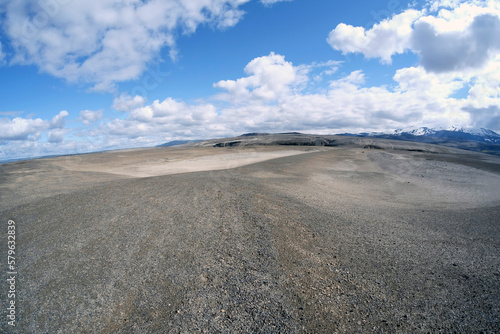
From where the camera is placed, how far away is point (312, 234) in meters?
8.97

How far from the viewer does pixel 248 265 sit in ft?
21.9

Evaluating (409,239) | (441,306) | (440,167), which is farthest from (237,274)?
(440,167)

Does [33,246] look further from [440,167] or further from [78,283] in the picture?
[440,167]

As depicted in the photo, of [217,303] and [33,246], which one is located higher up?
[33,246]

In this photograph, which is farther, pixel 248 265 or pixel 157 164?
pixel 157 164

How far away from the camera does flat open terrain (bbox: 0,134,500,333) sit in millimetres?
4824

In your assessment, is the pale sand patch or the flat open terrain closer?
the flat open terrain

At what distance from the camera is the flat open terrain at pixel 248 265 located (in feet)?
15.8

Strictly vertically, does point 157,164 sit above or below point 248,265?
above

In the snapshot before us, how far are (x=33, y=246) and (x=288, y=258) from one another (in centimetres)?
808

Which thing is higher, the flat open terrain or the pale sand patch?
the pale sand patch

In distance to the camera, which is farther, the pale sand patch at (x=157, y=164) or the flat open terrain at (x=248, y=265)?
the pale sand patch at (x=157, y=164)

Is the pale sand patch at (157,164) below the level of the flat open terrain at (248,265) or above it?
above

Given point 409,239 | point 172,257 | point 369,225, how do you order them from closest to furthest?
point 172,257 < point 409,239 < point 369,225
